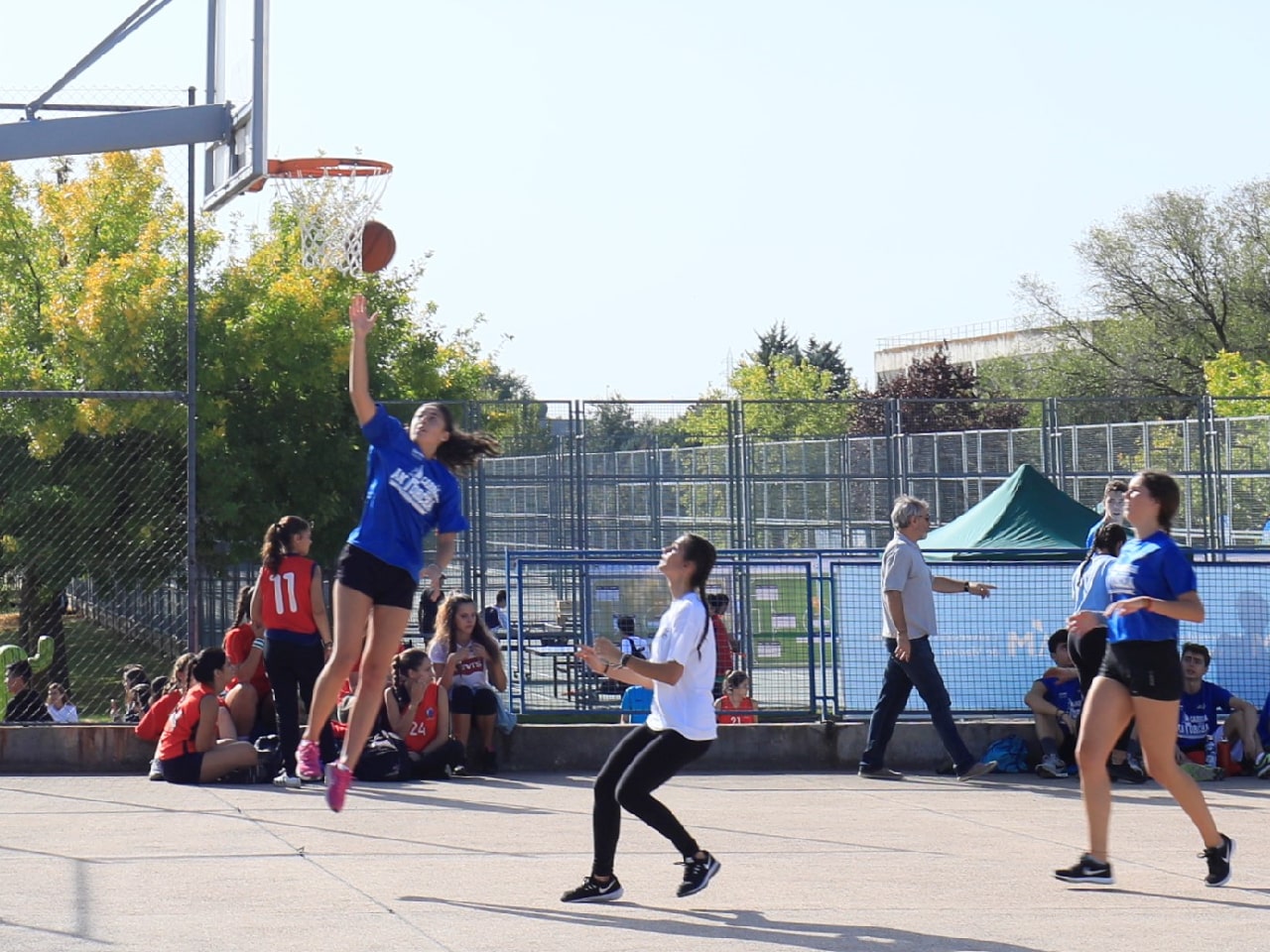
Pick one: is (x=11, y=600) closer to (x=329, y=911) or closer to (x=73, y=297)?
(x=73, y=297)

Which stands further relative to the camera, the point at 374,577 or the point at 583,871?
the point at 583,871

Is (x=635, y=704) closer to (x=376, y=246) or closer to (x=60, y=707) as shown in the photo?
(x=376, y=246)

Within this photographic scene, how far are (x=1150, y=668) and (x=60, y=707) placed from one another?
1038 centimetres

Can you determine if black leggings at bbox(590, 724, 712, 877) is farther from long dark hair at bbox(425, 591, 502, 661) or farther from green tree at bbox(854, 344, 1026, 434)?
green tree at bbox(854, 344, 1026, 434)

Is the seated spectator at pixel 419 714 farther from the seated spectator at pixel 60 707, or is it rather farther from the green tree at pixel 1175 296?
the green tree at pixel 1175 296

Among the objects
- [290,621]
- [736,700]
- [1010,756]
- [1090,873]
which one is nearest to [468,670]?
[290,621]

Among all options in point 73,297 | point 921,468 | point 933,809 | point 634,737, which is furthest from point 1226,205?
point 634,737

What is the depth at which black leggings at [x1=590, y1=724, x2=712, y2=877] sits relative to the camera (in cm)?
732

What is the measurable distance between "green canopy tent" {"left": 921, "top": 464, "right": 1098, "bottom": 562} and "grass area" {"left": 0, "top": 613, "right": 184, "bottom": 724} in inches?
314

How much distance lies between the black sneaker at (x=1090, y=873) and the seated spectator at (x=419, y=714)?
5.38 meters

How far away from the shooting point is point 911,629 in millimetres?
12039

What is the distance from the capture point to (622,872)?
8.16m

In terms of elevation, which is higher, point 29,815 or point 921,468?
point 921,468

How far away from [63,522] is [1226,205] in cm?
4433
